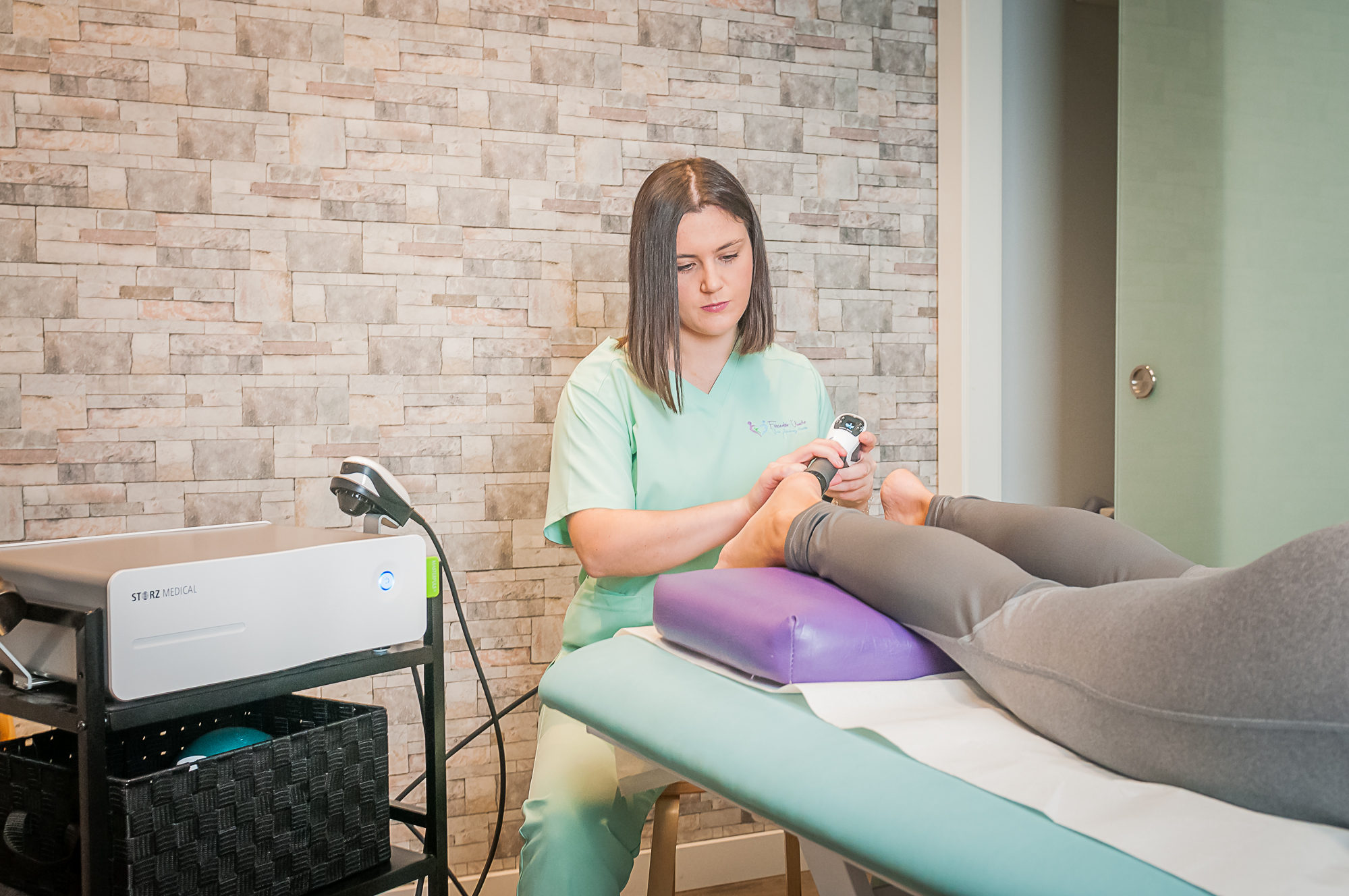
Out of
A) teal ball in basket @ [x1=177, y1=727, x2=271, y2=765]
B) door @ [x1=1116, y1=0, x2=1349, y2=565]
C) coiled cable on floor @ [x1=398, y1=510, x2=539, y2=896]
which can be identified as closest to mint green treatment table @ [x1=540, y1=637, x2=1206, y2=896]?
teal ball in basket @ [x1=177, y1=727, x2=271, y2=765]

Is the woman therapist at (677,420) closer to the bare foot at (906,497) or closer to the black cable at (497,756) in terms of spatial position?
the bare foot at (906,497)

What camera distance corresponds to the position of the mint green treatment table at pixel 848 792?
0.46 metres

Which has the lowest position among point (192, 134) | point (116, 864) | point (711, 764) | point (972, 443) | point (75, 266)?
point (116, 864)

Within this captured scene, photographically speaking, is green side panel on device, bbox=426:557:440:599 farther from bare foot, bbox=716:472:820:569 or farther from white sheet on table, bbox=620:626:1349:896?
white sheet on table, bbox=620:626:1349:896

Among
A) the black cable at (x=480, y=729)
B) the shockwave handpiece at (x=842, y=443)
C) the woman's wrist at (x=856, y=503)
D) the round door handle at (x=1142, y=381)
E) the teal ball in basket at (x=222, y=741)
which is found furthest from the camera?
the round door handle at (x=1142, y=381)

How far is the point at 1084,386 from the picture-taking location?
195 centimetres

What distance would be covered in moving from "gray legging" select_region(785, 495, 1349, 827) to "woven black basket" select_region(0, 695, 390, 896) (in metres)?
0.59

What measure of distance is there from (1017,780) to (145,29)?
1.67 meters

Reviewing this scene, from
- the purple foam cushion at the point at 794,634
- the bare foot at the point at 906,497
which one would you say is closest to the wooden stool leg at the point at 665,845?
the purple foam cushion at the point at 794,634

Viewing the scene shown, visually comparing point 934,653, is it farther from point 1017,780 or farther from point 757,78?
point 757,78

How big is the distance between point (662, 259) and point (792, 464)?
0.40m

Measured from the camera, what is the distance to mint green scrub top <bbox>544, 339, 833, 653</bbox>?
50.4 inches

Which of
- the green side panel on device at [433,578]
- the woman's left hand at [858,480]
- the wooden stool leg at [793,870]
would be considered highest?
the woman's left hand at [858,480]

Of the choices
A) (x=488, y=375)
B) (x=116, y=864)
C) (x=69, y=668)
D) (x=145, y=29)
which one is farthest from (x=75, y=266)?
(x=116, y=864)
